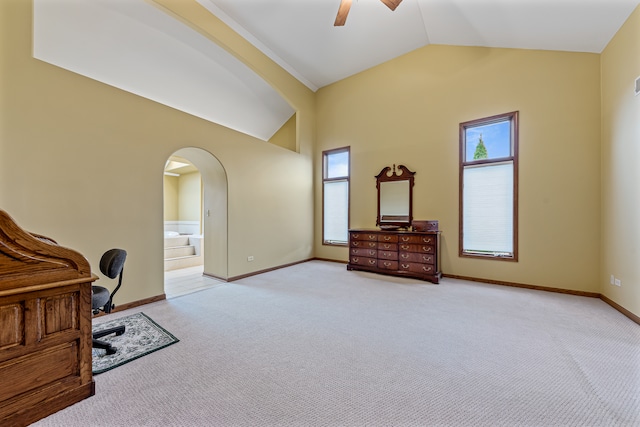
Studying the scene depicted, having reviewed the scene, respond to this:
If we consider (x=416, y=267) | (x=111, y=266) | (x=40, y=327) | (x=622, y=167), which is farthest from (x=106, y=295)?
(x=622, y=167)

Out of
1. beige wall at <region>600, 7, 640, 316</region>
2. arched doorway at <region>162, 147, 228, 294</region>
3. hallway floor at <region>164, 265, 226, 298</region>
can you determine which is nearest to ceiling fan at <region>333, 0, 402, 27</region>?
beige wall at <region>600, 7, 640, 316</region>

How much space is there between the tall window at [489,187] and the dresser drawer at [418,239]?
67 centimetres

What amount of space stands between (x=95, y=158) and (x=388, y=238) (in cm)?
461

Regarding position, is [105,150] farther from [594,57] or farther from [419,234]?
[594,57]

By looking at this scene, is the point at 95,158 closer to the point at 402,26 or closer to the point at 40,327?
the point at 40,327

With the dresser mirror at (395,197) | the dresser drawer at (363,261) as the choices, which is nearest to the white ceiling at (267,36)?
the dresser mirror at (395,197)

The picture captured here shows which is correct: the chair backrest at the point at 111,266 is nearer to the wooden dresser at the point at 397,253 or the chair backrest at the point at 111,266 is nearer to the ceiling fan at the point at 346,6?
the ceiling fan at the point at 346,6

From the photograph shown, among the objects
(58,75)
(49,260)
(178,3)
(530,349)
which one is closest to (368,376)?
(530,349)

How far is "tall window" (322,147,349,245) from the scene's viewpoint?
6195mm

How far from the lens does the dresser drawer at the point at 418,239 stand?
4453mm

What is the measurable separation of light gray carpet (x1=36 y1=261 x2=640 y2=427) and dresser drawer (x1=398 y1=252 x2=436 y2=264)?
1072 mm

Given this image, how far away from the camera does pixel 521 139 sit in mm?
4117

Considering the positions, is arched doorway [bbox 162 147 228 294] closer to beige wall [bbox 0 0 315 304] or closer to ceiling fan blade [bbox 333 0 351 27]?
beige wall [bbox 0 0 315 304]

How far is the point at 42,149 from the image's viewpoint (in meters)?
2.66
